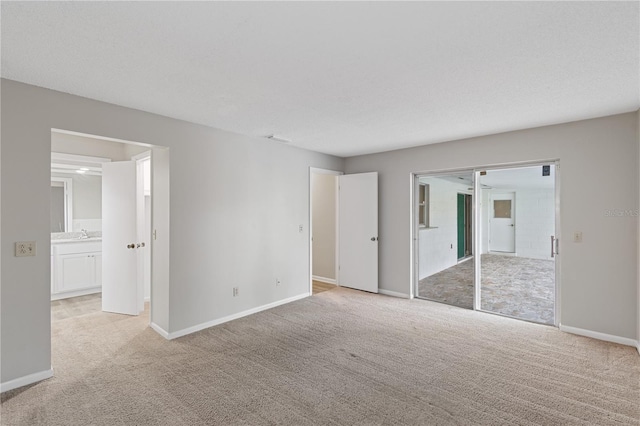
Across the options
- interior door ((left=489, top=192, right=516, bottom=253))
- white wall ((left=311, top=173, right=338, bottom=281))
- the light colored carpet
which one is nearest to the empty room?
the light colored carpet

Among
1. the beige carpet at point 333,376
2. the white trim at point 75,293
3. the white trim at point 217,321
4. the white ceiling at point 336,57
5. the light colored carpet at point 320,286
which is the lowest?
the beige carpet at point 333,376

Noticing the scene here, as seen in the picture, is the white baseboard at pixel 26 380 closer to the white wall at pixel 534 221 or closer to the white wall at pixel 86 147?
the white wall at pixel 86 147

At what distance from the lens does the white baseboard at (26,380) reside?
244 centimetres

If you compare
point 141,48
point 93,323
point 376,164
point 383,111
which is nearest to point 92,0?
point 141,48

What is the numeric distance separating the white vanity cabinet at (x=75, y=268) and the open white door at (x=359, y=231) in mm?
4229

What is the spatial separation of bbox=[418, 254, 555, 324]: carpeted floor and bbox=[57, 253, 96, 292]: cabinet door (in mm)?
5529

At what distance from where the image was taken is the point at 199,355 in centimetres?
307

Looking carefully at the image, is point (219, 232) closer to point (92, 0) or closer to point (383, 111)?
point (383, 111)

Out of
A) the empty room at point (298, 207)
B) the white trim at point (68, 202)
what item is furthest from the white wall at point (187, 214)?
the white trim at point (68, 202)

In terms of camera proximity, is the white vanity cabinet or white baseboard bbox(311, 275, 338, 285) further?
white baseboard bbox(311, 275, 338, 285)

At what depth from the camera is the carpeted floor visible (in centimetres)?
448

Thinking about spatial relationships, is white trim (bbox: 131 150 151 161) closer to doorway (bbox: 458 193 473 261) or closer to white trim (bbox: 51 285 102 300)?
white trim (bbox: 51 285 102 300)

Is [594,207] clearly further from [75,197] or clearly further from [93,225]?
[75,197]

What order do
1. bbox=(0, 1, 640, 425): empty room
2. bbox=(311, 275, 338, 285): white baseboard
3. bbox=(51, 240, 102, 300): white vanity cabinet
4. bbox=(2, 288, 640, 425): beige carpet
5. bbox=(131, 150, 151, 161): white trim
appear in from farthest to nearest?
bbox=(311, 275, 338, 285): white baseboard
bbox=(51, 240, 102, 300): white vanity cabinet
bbox=(131, 150, 151, 161): white trim
bbox=(2, 288, 640, 425): beige carpet
bbox=(0, 1, 640, 425): empty room
